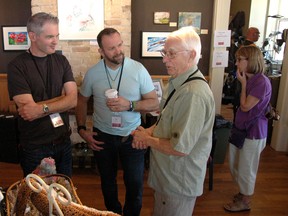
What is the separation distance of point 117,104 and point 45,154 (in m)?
0.56

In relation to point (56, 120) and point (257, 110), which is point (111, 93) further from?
point (257, 110)

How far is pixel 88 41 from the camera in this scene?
383cm

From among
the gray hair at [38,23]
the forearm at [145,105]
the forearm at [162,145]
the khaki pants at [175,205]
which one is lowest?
the khaki pants at [175,205]

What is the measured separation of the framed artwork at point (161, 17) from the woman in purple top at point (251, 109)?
71.6 inches

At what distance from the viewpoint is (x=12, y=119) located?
3.48 meters

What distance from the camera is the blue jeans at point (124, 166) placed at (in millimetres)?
2084

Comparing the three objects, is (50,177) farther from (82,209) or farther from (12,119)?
(12,119)

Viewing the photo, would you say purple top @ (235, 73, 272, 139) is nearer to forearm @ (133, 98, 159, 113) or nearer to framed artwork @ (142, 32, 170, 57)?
forearm @ (133, 98, 159, 113)

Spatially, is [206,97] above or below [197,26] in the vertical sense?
below

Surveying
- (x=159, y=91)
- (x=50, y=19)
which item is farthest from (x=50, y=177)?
(x=159, y=91)

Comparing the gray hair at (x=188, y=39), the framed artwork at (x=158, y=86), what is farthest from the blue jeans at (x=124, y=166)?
the framed artwork at (x=158, y=86)

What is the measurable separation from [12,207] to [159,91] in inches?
123

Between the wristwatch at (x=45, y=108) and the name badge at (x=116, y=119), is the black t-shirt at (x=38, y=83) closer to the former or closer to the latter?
the wristwatch at (x=45, y=108)

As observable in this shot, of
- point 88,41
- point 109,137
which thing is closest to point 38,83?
point 109,137
